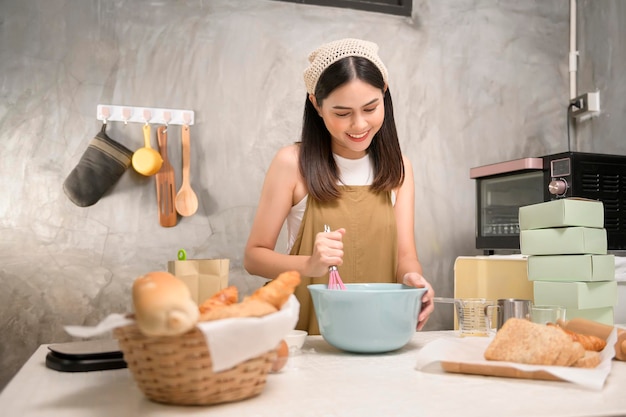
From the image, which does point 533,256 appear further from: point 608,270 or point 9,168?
point 9,168

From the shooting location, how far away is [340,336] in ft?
3.42

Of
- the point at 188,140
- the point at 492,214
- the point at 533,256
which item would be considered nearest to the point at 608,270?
the point at 533,256

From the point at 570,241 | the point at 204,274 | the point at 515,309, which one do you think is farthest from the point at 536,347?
the point at 204,274

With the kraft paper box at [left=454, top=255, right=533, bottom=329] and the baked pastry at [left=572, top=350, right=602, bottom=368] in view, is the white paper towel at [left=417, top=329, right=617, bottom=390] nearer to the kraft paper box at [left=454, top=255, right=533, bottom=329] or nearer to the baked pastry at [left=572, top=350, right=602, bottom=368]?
the baked pastry at [left=572, top=350, right=602, bottom=368]

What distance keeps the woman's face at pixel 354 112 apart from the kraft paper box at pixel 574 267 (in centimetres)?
53

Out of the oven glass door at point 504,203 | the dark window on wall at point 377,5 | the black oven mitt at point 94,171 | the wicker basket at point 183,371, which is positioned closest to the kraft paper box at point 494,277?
the oven glass door at point 504,203

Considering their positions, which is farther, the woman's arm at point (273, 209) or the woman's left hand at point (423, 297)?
the woman's arm at point (273, 209)

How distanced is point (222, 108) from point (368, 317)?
183cm

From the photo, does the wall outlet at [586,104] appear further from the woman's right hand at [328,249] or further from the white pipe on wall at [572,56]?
the woman's right hand at [328,249]

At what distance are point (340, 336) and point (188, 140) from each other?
1.73 m

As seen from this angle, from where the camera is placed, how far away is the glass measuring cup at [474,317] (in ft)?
3.98

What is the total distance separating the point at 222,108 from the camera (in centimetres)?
266

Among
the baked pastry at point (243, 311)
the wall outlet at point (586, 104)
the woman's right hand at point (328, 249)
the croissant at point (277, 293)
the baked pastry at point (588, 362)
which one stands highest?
the wall outlet at point (586, 104)

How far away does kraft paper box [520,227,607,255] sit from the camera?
4.29 feet
